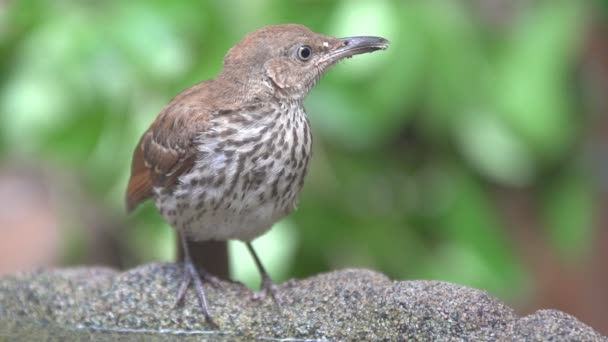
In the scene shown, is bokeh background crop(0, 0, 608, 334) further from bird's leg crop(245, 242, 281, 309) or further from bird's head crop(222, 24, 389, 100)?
bird's head crop(222, 24, 389, 100)

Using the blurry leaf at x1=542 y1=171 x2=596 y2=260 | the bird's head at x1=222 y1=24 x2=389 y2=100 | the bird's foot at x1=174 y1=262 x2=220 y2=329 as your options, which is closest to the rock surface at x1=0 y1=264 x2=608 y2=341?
the bird's foot at x1=174 y1=262 x2=220 y2=329

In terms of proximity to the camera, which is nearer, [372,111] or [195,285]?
[195,285]

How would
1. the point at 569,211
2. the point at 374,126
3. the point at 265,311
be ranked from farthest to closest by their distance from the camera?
Answer: 1. the point at 569,211
2. the point at 374,126
3. the point at 265,311

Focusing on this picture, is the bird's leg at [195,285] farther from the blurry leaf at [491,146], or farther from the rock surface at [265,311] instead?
the blurry leaf at [491,146]

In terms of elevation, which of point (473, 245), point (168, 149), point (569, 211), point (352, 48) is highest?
point (569, 211)

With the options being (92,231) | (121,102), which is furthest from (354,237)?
(92,231)

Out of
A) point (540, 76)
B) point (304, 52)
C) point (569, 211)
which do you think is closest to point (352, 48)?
point (304, 52)

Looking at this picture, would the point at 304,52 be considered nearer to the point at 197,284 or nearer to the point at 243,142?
the point at 243,142
